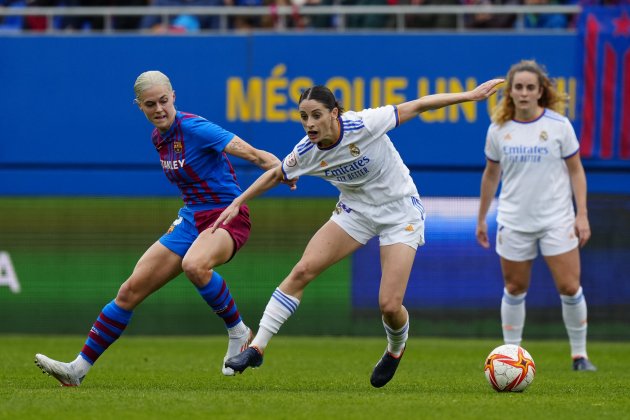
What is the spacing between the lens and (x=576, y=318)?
10.0 m

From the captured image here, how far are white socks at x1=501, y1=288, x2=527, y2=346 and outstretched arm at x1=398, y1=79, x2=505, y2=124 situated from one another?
2698 millimetres

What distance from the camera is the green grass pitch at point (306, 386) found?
6668 mm

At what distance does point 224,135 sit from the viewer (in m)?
8.15

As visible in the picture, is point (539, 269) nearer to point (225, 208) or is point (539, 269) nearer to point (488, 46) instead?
point (488, 46)

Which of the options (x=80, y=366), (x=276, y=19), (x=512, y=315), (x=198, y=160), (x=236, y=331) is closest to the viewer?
(x=80, y=366)

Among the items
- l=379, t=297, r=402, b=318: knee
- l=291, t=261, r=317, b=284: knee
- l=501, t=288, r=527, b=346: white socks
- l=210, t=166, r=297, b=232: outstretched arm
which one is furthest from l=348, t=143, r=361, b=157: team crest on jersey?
l=501, t=288, r=527, b=346: white socks

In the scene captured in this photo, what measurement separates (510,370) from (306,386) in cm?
150

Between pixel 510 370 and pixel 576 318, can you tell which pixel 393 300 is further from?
pixel 576 318

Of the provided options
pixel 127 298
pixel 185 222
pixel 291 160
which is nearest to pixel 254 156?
pixel 291 160

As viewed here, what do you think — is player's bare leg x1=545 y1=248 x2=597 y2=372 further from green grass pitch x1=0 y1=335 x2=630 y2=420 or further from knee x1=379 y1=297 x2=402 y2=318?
knee x1=379 y1=297 x2=402 y2=318

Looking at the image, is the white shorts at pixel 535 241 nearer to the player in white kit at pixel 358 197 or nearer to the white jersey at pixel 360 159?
the player in white kit at pixel 358 197

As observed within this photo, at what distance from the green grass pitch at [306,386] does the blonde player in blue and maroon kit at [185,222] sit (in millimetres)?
414

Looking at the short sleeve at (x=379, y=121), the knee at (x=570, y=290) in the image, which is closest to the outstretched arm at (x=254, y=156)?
the short sleeve at (x=379, y=121)

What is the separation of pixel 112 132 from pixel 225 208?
8.09m
